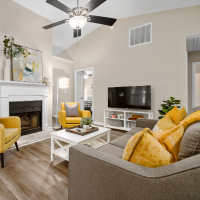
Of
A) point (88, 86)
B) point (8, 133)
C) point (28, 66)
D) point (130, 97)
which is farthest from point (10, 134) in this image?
point (88, 86)

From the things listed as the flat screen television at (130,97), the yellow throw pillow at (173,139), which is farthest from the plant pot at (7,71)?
the yellow throw pillow at (173,139)

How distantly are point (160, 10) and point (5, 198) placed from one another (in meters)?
4.71

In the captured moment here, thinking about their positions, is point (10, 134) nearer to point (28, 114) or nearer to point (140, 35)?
point (28, 114)

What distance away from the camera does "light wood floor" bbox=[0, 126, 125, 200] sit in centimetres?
140

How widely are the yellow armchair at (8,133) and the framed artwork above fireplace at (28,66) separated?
4.05 feet

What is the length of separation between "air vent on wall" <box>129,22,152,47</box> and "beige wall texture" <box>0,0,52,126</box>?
249 cm

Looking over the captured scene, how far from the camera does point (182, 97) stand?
328cm

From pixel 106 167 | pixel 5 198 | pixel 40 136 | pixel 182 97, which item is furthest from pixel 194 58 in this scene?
pixel 5 198

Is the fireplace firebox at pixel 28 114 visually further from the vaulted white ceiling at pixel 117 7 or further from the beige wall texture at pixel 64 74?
the vaulted white ceiling at pixel 117 7

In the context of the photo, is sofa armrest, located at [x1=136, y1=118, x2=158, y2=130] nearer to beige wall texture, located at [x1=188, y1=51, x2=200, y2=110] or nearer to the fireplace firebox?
beige wall texture, located at [x1=188, y1=51, x2=200, y2=110]

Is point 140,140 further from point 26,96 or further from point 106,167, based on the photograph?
point 26,96

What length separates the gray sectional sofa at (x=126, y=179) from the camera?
611 mm

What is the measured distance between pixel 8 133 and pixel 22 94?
150cm

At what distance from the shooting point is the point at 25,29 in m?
3.40
